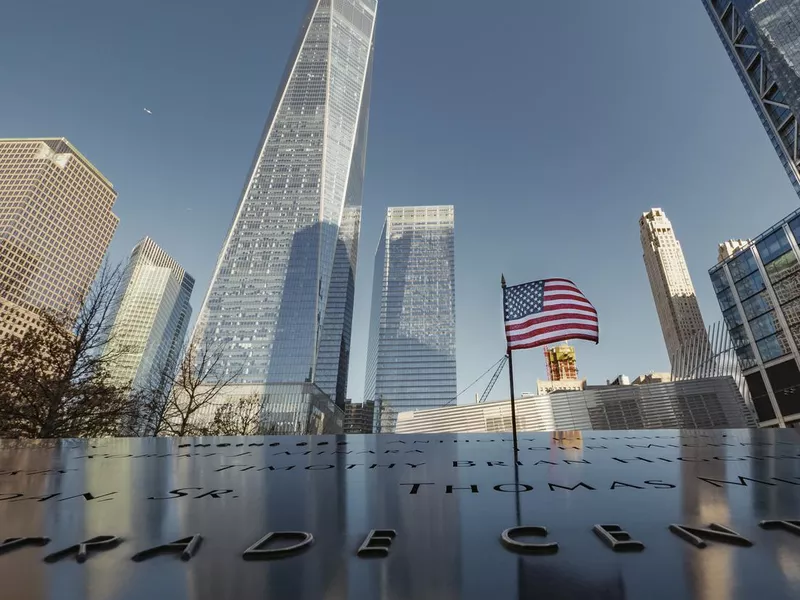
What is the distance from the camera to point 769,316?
→ 6938 centimetres

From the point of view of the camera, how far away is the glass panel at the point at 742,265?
72438 millimetres

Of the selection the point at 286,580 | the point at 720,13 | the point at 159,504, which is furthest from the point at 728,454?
the point at 720,13

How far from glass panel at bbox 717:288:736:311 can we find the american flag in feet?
285

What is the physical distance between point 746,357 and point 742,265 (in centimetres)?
1678

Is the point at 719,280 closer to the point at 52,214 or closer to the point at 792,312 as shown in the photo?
the point at 792,312

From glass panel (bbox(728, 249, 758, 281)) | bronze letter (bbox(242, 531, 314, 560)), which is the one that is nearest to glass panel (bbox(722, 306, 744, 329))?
glass panel (bbox(728, 249, 758, 281))

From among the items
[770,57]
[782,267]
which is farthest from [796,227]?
[770,57]

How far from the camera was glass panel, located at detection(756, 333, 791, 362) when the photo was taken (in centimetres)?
6725

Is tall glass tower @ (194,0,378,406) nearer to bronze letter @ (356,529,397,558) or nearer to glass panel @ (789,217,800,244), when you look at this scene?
glass panel @ (789,217,800,244)

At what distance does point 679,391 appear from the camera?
82125 mm

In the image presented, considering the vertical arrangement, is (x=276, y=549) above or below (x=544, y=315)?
below

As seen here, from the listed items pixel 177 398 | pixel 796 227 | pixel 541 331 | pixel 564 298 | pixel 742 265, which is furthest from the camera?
pixel 742 265

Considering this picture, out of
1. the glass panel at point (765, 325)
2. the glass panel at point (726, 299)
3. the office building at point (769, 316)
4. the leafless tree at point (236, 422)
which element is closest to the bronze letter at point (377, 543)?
the leafless tree at point (236, 422)

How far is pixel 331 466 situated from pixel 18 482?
5021 mm
